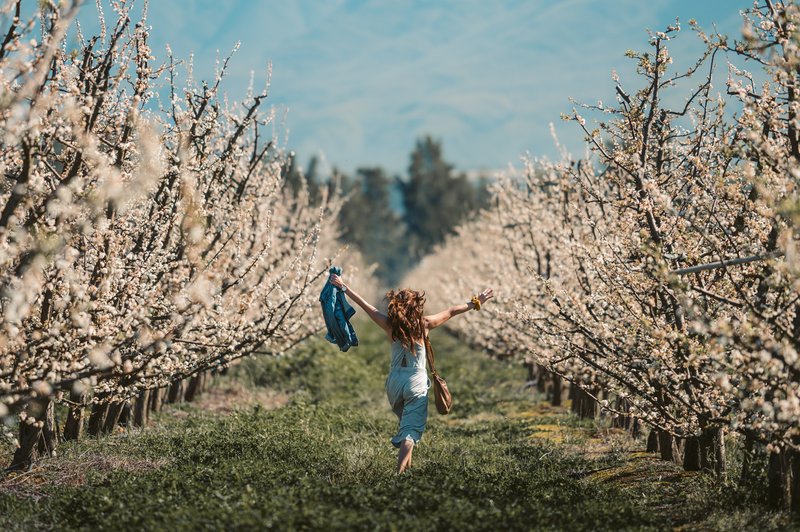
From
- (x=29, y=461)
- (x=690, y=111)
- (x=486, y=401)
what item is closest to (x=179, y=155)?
(x=29, y=461)

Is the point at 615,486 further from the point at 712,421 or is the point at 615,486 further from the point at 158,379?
the point at 158,379

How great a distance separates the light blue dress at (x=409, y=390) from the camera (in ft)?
27.9

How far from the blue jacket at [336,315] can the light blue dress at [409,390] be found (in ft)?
2.13

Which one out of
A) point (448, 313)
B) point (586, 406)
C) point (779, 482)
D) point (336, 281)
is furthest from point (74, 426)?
point (586, 406)

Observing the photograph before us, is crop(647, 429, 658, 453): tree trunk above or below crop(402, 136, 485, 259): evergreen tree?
below

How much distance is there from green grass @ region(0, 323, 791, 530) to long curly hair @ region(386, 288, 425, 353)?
1.40 m

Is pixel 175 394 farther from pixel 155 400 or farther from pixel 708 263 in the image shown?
pixel 708 263

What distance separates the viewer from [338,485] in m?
7.40

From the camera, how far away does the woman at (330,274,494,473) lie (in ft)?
27.9

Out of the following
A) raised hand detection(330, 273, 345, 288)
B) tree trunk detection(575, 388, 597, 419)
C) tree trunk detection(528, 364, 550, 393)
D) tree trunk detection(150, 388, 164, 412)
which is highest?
raised hand detection(330, 273, 345, 288)

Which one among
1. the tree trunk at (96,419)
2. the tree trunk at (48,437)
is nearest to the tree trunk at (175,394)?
the tree trunk at (96,419)

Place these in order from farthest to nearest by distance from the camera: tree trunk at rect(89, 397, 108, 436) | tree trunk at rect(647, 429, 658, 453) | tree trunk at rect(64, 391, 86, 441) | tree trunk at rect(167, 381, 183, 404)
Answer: tree trunk at rect(167, 381, 183, 404) < tree trunk at rect(89, 397, 108, 436) < tree trunk at rect(647, 429, 658, 453) < tree trunk at rect(64, 391, 86, 441)

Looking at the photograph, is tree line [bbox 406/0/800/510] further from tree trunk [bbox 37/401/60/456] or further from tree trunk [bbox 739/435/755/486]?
tree trunk [bbox 37/401/60/456]

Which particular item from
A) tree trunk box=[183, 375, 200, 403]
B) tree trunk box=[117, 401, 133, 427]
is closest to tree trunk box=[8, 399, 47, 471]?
tree trunk box=[117, 401, 133, 427]
